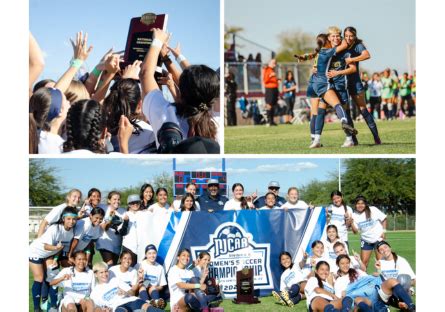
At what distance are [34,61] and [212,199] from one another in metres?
2.31

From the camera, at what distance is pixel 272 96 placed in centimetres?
941

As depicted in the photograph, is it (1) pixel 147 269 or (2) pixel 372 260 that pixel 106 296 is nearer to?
(1) pixel 147 269

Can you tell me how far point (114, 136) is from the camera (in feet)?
28.3

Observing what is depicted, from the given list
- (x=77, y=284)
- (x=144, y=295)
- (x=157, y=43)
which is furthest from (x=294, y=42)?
(x=77, y=284)

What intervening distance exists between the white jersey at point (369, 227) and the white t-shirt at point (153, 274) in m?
2.17

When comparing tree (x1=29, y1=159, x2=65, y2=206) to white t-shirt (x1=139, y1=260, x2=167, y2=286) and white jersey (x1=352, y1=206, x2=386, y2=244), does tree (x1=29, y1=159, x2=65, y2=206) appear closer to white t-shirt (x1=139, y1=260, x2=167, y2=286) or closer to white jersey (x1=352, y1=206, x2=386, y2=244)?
white t-shirt (x1=139, y1=260, x2=167, y2=286)

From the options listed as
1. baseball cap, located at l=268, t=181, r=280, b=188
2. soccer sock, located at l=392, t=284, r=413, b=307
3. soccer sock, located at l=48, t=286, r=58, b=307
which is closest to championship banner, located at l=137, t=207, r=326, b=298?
Answer: baseball cap, located at l=268, t=181, r=280, b=188

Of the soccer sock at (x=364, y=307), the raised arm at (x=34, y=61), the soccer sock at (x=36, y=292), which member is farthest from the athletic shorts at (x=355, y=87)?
the soccer sock at (x=36, y=292)

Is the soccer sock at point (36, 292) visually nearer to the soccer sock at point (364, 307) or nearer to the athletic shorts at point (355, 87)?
the soccer sock at point (364, 307)

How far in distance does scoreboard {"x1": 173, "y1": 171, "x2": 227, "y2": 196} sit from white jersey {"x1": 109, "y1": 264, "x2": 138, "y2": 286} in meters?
1.16

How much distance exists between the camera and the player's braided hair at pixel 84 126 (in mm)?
8500
